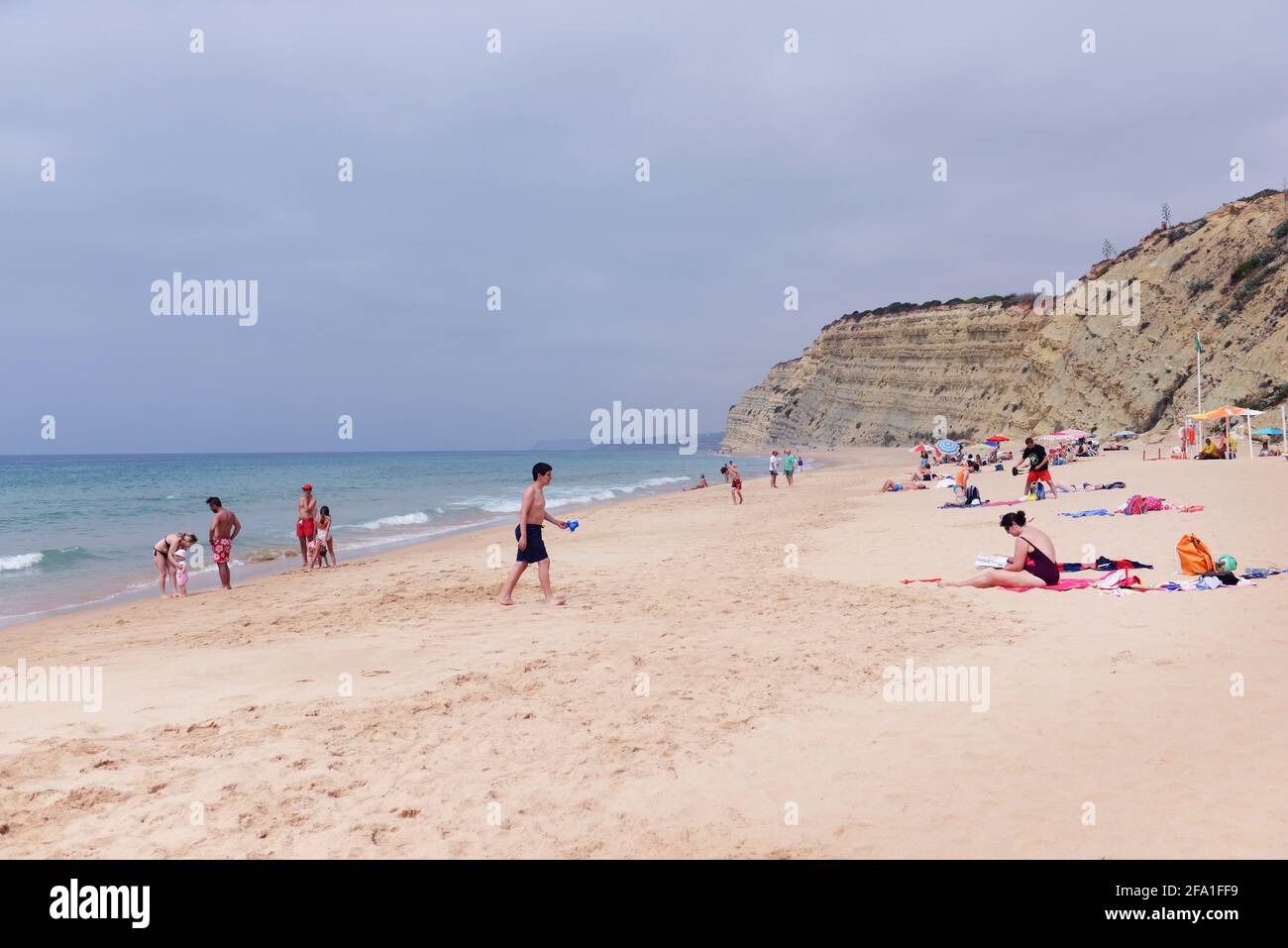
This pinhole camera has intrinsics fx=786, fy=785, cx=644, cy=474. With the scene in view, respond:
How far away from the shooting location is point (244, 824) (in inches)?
153

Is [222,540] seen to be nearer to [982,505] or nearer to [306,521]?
[306,521]

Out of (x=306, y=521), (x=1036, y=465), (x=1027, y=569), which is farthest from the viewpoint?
(x=1036, y=465)

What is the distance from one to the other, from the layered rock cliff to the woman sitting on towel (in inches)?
1476

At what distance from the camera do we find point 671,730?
512cm

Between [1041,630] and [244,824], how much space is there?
21.8 feet

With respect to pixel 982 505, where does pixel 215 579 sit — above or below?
below

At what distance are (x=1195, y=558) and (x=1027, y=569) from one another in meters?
1.81

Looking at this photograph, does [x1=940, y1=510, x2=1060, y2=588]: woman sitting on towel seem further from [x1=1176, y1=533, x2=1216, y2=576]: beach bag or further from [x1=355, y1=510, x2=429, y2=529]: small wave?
[x1=355, y1=510, x2=429, y2=529]: small wave

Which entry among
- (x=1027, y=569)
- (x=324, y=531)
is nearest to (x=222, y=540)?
(x=324, y=531)

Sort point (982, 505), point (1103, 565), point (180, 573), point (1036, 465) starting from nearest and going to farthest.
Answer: point (1103, 565) < point (180, 573) < point (982, 505) < point (1036, 465)

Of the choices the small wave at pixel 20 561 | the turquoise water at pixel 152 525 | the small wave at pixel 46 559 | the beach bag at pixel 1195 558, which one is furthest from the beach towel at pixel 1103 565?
the small wave at pixel 20 561

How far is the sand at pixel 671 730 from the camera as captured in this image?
12.1 ft

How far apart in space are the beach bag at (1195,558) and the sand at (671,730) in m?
0.47

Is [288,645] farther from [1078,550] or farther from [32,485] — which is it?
[32,485]
